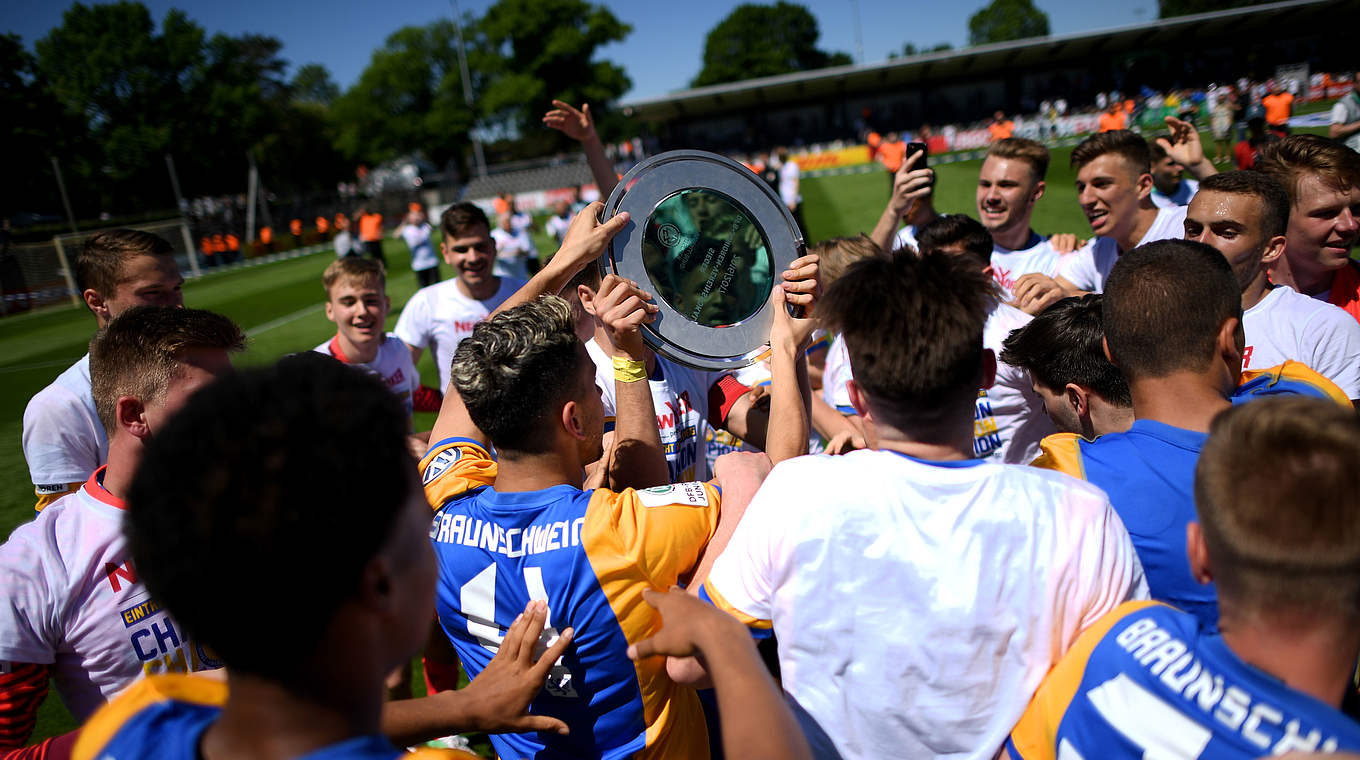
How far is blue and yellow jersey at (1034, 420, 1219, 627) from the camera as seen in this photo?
5.99 ft

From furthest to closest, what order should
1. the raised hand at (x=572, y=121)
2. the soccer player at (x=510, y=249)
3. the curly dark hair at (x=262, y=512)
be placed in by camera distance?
the soccer player at (x=510, y=249) → the raised hand at (x=572, y=121) → the curly dark hair at (x=262, y=512)

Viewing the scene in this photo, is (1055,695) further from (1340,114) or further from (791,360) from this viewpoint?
(1340,114)

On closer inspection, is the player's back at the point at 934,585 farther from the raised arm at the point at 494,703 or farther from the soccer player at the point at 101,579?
the soccer player at the point at 101,579

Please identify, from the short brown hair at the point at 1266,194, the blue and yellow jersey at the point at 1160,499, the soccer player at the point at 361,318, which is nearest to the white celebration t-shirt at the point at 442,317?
the soccer player at the point at 361,318

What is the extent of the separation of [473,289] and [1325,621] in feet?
18.7

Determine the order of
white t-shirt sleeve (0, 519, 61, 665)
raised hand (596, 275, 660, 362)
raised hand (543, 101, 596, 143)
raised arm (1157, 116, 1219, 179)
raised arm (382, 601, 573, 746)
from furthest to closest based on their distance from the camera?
raised arm (1157, 116, 1219, 179)
raised hand (543, 101, 596, 143)
raised hand (596, 275, 660, 362)
white t-shirt sleeve (0, 519, 61, 665)
raised arm (382, 601, 573, 746)

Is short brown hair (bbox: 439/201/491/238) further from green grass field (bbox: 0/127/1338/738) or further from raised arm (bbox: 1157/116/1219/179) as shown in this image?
raised arm (bbox: 1157/116/1219/179)

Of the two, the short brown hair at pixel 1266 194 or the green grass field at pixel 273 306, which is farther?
the green grass field at pixel 273 306

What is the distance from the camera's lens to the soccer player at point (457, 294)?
5.69m

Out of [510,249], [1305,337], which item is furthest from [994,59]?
[1305,337]

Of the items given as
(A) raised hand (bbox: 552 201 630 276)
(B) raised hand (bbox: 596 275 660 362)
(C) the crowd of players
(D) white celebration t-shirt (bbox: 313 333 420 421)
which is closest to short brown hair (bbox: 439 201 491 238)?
(D) white celebration t-shirt (bbox: 313 333 420 421)

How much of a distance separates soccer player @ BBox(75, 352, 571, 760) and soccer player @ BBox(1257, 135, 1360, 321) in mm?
4492

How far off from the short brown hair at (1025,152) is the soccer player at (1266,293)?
165 cm

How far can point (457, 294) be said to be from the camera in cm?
610
